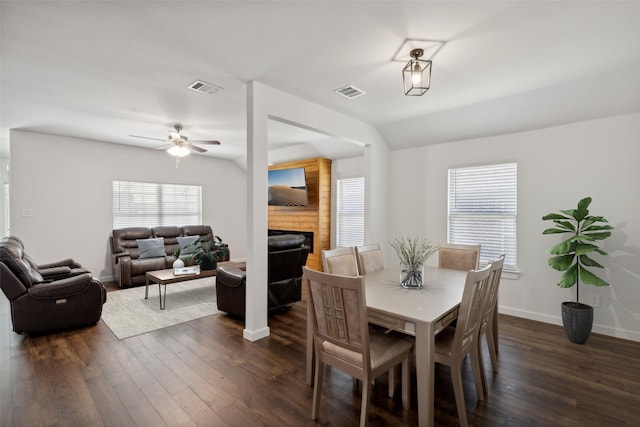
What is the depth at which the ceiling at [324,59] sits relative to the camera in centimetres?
207

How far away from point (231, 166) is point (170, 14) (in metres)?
5.94

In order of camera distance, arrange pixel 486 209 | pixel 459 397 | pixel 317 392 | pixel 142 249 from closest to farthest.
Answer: pixel 459 397, pixel 317 392, pixel 486 209, pixel 142 249

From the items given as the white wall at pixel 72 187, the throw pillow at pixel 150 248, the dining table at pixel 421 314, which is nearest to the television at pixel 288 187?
the white wall at pixel 72 187

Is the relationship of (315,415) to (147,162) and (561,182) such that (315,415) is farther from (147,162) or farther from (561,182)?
(147,162)

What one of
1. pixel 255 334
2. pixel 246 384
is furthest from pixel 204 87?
pixel 246 384

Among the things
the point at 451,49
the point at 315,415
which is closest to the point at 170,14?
the point at 451,49

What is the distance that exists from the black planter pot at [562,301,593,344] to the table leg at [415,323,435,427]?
239 centimetres

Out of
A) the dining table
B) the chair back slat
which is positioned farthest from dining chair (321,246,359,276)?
the chair back slat

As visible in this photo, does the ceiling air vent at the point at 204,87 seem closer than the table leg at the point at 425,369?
No

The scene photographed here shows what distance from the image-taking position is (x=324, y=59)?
2723 mm

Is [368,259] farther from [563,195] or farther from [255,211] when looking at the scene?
[563,195]

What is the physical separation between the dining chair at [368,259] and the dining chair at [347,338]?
995 mm

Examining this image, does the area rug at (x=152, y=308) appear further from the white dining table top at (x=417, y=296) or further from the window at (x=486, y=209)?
the window at (x=486, y=209)

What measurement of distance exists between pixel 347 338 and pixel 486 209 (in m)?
3.40
